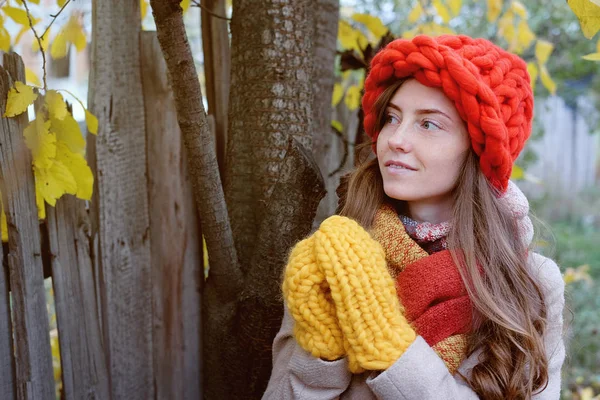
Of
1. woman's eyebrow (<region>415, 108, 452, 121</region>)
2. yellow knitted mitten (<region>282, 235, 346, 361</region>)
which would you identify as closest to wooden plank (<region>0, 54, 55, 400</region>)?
yellow knitted mitten (<region>282, 235, 346, 361</region>)

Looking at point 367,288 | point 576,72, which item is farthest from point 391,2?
point 367,288

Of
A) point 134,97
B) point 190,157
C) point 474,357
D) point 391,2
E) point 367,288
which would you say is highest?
point 391,2

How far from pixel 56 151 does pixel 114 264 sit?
42 cm

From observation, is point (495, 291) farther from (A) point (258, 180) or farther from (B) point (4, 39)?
(B) point (4, 39)

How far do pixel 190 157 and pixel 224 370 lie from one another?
2.20ft

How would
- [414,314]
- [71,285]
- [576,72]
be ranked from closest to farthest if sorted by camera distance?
[414,314], [71,285], [576,72]

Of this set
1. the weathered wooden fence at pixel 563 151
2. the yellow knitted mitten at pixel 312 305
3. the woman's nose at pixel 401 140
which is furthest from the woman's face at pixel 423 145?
the weathered wooden fence at pixel 563 151

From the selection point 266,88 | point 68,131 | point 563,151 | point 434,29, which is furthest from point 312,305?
point 563,151

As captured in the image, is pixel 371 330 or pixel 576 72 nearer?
pixel 371 330

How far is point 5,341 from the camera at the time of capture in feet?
4.97

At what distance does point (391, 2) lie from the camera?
459 centimetres

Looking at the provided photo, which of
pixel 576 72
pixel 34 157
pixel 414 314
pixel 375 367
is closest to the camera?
pixel 375 367

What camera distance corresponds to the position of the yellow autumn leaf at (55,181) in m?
1.46

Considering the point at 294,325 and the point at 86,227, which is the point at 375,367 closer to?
the point at 294,325
